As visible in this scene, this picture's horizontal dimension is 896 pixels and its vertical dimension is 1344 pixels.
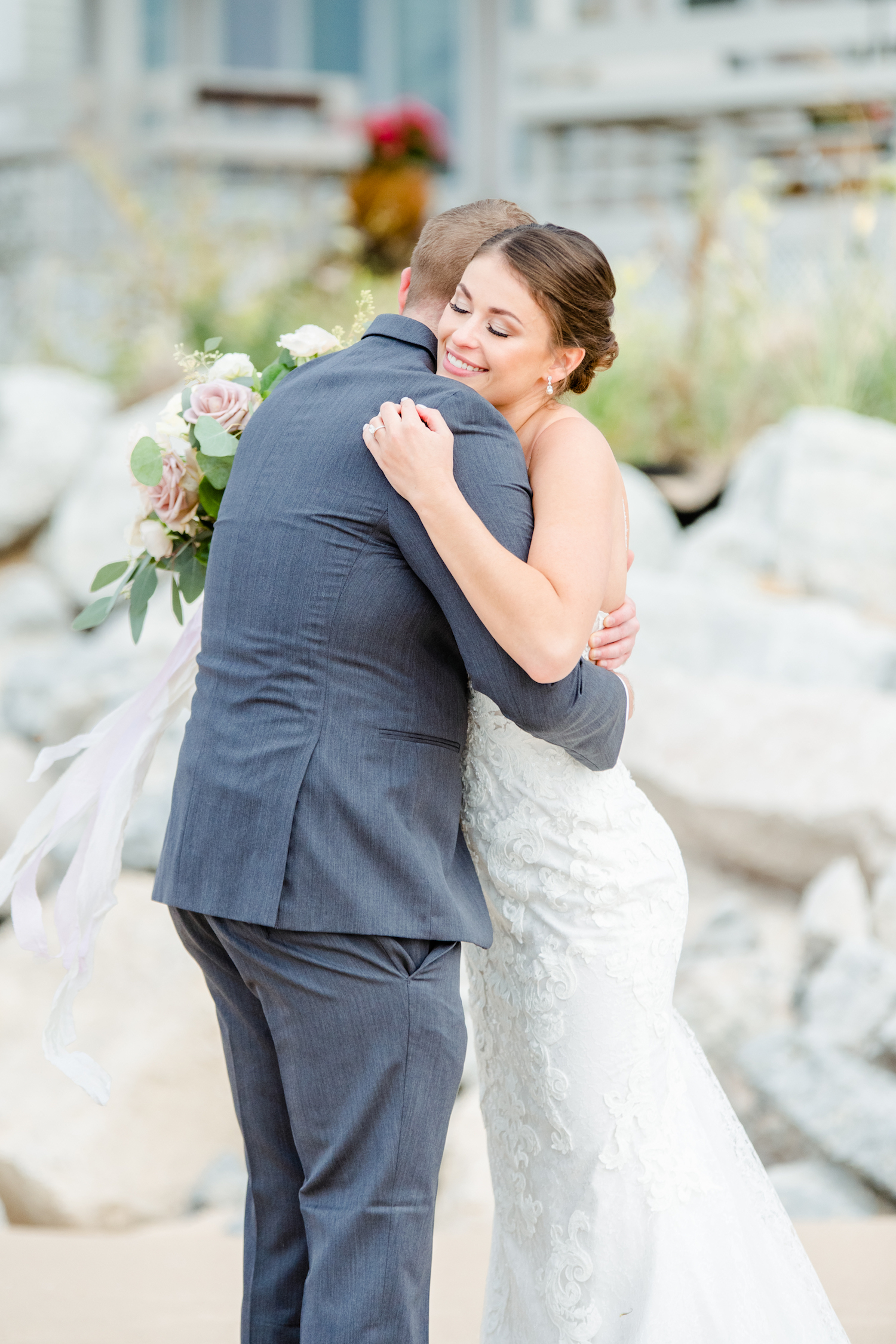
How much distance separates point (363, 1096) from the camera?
166cm

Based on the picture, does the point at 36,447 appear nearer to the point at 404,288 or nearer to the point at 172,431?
the point at 172,431

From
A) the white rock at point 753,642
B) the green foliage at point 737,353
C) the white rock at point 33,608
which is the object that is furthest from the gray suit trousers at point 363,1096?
the white rock at point 33,608

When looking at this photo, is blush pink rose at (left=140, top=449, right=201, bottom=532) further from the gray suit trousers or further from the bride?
the gray suit trousers

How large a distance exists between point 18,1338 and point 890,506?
4798mm

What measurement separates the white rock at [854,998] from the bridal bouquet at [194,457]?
2.43m

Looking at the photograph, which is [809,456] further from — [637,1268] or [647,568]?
[637,1268]

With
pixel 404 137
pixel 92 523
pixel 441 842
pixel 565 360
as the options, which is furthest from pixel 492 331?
pixel 404 137

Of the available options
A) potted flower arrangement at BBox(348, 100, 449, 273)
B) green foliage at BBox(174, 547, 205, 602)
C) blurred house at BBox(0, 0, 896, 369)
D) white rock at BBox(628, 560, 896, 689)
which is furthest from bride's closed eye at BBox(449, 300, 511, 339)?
potted flower arrangement at BBox(348, 100, 449, 273)

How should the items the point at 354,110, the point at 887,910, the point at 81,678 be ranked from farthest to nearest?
the point at 354,110 → the point at 81,678 → the point at 887,910

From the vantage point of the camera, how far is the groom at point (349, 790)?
1.65m

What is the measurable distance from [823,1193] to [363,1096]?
7.18ft

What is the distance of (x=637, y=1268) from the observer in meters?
1.92

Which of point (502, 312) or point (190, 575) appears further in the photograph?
point (190, 575)

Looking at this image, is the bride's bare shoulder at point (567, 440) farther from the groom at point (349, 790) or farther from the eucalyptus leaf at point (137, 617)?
the eucalyptus leaf at point (137, 617)
